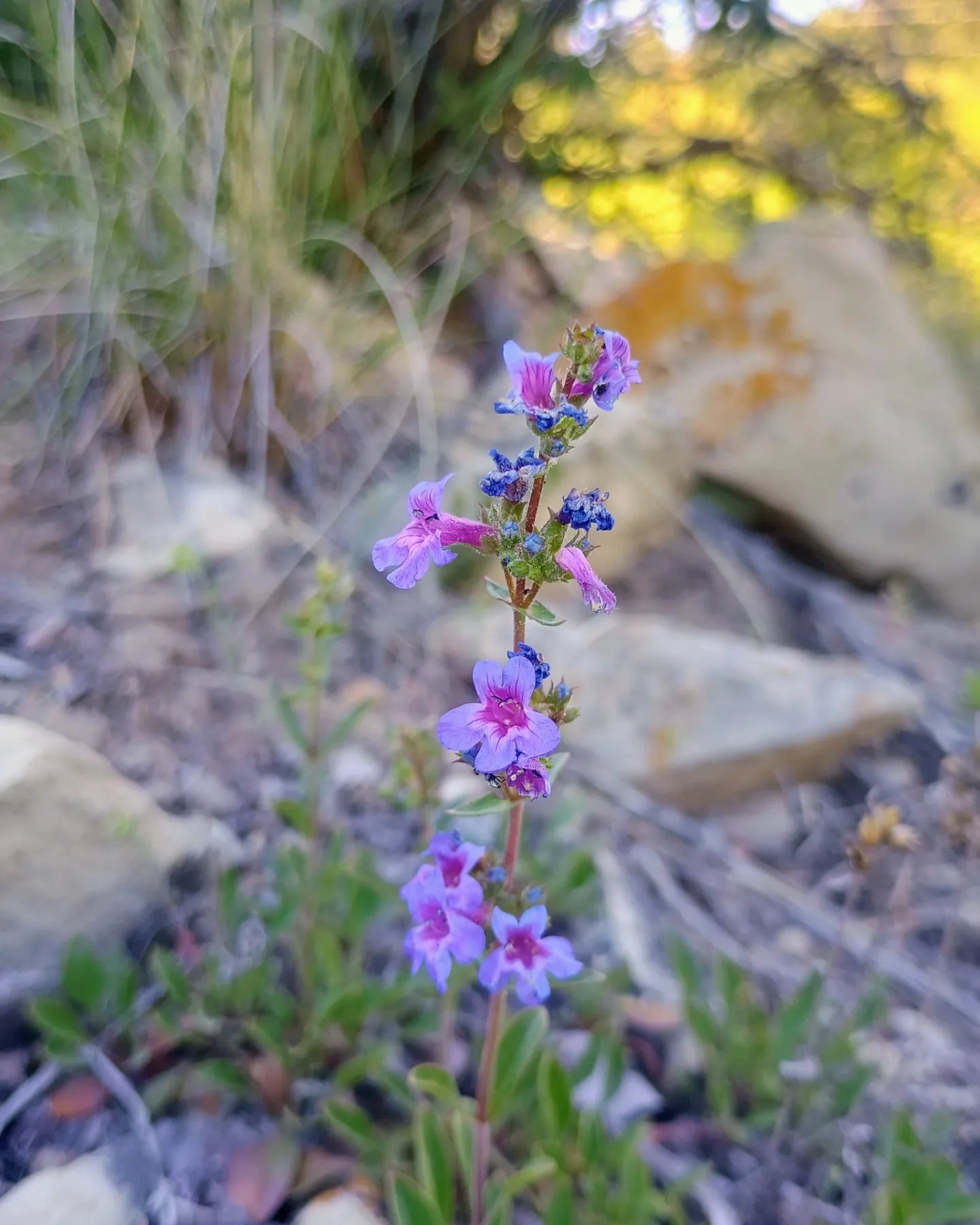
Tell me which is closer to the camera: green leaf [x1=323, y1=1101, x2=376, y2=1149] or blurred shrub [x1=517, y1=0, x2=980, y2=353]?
green leaf [x1=323, y1=1101, x2=376, y2=1149]

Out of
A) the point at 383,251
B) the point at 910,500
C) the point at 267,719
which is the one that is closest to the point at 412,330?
the point at 383,251

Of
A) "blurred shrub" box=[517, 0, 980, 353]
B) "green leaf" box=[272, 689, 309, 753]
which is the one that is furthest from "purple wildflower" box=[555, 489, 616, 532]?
"blurred shrub" box=[517, 0, 980, 353]

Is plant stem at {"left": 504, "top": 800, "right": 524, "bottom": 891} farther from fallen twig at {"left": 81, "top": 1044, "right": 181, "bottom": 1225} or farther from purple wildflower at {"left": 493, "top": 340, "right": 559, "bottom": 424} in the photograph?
fallen twig at {"left": 81, "top": 1044, "right": 181, "bottom": 1225}

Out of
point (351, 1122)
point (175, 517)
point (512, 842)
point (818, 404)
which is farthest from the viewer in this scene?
point (818, 404)

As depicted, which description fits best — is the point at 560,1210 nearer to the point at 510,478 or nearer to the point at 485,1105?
the point at 485,1105

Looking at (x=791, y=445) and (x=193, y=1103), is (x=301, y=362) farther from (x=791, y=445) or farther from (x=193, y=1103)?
(x=193, y=1103)

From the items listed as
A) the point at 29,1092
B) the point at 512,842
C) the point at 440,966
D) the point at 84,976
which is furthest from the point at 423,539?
the point at 29,1092

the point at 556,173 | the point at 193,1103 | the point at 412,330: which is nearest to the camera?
the point at 193,1103
